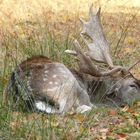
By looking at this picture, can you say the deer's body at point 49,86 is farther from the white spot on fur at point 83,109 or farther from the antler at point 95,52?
the antler at point 95,52

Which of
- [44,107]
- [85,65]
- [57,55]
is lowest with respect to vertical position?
[57,55]

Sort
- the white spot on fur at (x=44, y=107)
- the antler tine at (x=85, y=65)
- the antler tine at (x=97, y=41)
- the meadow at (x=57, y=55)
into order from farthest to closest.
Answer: the antler tine at (x=97, y=41) < the antler tine at (x=85, y=65) < the white spot on fur at (x=44, y=107) < the meadow at (x=57, y=55)

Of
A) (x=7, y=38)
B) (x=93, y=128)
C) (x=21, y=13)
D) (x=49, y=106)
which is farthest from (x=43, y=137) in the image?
(x=21, y=13)

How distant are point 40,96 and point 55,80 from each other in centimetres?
35

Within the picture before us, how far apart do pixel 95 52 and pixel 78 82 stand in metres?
0.54

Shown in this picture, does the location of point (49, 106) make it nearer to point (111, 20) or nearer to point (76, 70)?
point (76, 70)

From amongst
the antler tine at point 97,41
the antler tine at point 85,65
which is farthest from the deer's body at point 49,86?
the antler tine at point 97,41

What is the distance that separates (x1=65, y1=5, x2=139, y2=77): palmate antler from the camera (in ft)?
24.6

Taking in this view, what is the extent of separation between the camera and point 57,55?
8391 mm

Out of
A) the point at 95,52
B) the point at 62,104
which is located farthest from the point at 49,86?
the point at 95,52

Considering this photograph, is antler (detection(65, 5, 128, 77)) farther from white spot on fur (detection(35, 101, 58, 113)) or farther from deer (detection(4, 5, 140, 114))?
white spot on fur (detection(35, 101, 58, 113))

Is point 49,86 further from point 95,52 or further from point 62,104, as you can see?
point 95,52

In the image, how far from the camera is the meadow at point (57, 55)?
542 cm

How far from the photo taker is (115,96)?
7695 mm
